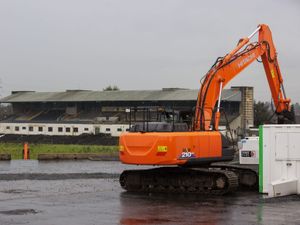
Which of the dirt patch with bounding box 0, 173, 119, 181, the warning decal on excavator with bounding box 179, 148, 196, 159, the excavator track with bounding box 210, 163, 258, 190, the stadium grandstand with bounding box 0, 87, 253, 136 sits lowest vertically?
the dirt patch with bounding box 0, 173, 119, 181

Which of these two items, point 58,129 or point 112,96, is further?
point 112,96

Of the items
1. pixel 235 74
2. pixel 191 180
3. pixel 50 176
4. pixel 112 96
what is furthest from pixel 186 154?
pixel 112 96

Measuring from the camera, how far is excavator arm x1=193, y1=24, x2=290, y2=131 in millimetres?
21036

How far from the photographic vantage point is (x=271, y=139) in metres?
19.1

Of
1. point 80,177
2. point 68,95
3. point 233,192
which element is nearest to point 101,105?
point 68,95

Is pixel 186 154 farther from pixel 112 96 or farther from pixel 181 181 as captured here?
pixel 112 96

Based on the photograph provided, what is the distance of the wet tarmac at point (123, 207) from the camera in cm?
1405

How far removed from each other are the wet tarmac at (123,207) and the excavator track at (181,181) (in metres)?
0.43

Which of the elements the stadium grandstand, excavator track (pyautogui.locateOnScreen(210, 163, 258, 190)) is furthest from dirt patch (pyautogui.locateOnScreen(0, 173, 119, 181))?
the stadium grandstand

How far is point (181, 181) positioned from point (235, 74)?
502cm

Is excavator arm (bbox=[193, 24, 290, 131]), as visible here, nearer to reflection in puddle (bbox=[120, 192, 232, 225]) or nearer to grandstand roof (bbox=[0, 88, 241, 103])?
reflection in puddle (bbox=[120, 192, 232, 225])

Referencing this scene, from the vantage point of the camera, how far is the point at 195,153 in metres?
19.3

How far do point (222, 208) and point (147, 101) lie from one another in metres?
77.7

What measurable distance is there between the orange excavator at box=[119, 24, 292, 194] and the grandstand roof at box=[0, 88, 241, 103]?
202 feet
